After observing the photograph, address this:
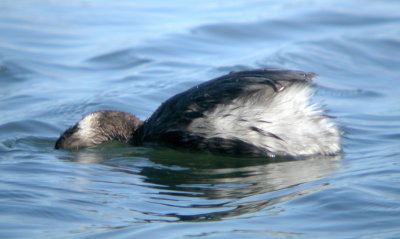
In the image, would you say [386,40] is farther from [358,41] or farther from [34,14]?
[34,14]

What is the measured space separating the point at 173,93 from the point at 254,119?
340cm

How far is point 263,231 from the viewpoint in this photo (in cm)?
472

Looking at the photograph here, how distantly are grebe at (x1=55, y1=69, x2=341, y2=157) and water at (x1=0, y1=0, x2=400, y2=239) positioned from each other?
0.16 meters

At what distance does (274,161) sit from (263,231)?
79.9 inches

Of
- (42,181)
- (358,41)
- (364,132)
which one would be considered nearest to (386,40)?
(358,41)

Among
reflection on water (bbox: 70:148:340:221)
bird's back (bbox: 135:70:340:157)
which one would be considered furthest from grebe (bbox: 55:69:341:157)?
reflection on water (bbox: 70:148:340:221)

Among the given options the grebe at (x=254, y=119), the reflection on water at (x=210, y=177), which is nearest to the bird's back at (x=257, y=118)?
the grebe at (x=254, y=119)

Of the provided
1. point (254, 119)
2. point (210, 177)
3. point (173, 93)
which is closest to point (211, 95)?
point (254, 119)

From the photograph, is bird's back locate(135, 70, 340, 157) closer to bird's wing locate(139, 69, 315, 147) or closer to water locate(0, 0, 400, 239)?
bird's wing locate(139, 69, 315, 147)

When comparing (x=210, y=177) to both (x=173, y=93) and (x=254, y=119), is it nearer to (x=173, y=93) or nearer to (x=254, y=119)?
(x=254, y=119)

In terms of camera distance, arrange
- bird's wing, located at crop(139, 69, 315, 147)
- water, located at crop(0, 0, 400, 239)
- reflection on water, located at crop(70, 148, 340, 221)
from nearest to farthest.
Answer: water, located at crop(0, 0, 400, 239)
reflection on water, located at crop(70, 148, 340, 221)
bird's wing, located at crop(139, 69, 315, 147)

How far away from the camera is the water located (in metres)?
5.05

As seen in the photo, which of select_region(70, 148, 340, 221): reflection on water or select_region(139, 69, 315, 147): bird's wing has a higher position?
select_region(139, 69, 315, 147): bird's wing

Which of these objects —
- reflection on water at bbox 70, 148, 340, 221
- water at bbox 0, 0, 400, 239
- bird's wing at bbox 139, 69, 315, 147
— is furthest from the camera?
bird's wing at bbox 139, 69, 315, 147
